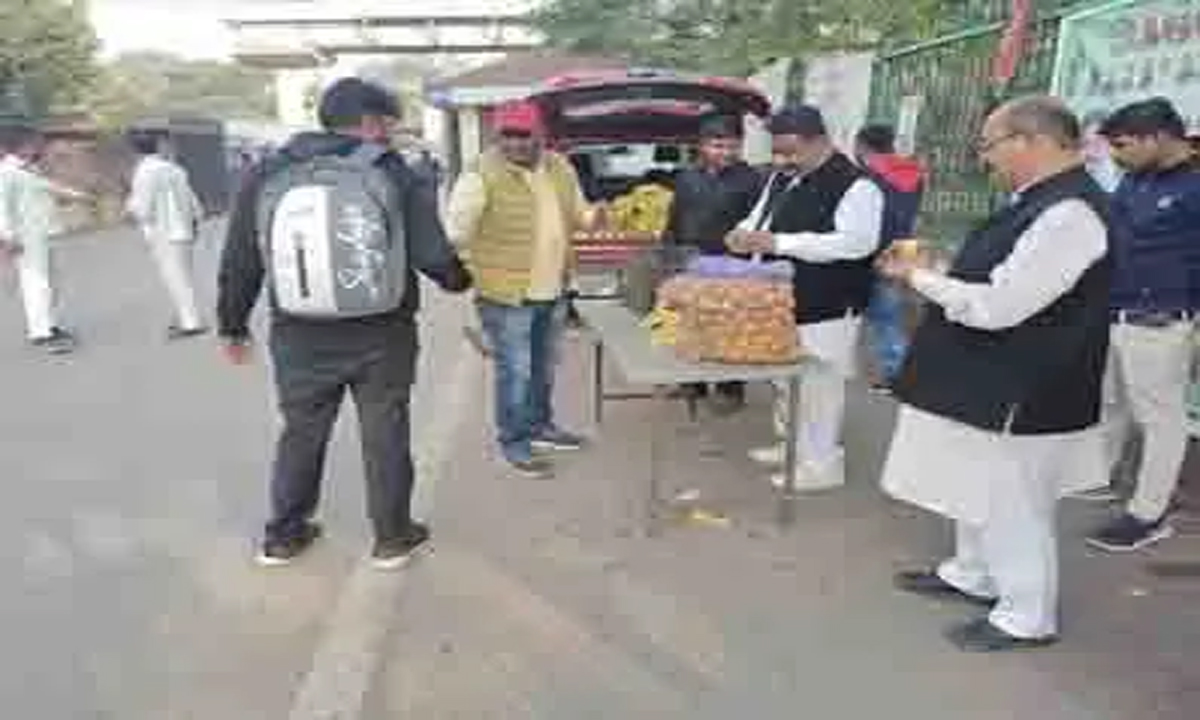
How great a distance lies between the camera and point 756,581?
4.31m

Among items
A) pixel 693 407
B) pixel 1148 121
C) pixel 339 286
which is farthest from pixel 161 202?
pixel 1148 121

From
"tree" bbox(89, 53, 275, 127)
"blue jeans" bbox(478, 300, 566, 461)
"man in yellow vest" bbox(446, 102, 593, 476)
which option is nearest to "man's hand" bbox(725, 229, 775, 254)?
"man in yellow vest" bbox(446, 102, 593, 476)

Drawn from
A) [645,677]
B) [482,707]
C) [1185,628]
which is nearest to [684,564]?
[645,677]

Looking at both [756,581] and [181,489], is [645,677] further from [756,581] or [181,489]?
[181,489]

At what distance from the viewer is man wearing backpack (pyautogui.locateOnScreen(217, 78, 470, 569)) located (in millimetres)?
3957

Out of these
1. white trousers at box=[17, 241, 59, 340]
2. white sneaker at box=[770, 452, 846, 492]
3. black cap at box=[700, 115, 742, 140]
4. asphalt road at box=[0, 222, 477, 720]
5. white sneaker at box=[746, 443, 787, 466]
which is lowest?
asphalt road at box=[0, 222, 477, 720]

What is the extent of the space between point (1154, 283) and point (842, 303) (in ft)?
3.93

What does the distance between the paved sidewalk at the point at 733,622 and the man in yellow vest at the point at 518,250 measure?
17.3 inches

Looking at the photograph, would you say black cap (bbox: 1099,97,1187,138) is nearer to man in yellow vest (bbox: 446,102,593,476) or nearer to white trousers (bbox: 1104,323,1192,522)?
white trousers (bbox: 1104,323,1192,522)

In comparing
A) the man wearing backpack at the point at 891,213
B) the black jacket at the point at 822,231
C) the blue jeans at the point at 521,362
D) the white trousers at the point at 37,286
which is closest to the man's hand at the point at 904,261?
the black jacket at the point at 822,231

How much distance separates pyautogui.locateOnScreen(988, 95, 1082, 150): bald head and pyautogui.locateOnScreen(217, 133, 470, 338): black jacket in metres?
1.94

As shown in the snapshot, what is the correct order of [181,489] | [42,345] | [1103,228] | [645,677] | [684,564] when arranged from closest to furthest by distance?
[1103,228] → [645,677] → [684,564] → [181,489] → [42,345]

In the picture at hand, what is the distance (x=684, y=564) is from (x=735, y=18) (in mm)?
11650

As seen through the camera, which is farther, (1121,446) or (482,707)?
(1121,446)
